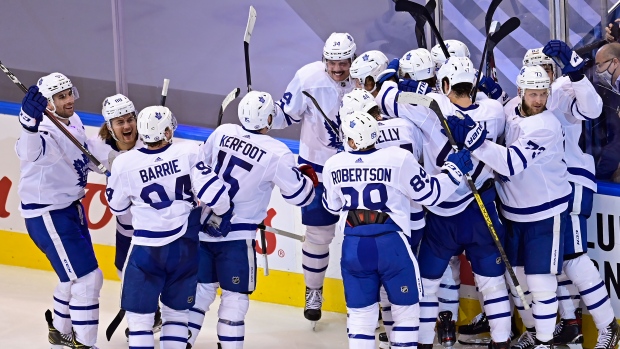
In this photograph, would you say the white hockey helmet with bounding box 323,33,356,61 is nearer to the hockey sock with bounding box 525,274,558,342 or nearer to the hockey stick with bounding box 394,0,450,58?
the hockey stick with bounding box 394,0,450,58

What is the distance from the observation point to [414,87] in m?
5.38

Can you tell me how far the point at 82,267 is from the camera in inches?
220

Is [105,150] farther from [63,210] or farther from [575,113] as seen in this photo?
[575,113]

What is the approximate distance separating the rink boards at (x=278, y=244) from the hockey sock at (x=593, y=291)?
5.4 inches

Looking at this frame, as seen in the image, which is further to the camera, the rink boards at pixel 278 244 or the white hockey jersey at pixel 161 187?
the rink boards at pixel 278 244

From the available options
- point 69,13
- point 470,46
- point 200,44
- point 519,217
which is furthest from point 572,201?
point 69,13

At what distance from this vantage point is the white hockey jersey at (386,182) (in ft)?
16.0

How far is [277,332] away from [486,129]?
1633 mm

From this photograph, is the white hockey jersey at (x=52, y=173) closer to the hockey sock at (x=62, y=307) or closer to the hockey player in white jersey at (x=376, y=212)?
the hockey sock at (x=62, y=307)

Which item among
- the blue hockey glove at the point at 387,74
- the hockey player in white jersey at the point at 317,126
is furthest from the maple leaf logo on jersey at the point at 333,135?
the blue hockey glove at the point at 387,74

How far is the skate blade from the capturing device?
587 cm

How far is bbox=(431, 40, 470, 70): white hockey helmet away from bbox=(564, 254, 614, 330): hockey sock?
113 centimetres

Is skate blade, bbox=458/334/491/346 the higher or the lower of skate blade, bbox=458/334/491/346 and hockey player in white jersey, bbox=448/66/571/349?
the lower

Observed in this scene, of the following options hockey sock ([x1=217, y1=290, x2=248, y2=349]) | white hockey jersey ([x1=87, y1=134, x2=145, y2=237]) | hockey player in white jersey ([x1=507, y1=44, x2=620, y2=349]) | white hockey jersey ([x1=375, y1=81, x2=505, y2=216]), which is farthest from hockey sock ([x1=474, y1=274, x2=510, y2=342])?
white hockey jersey ([x1=87, y1=134, x2=145, y2=237])
